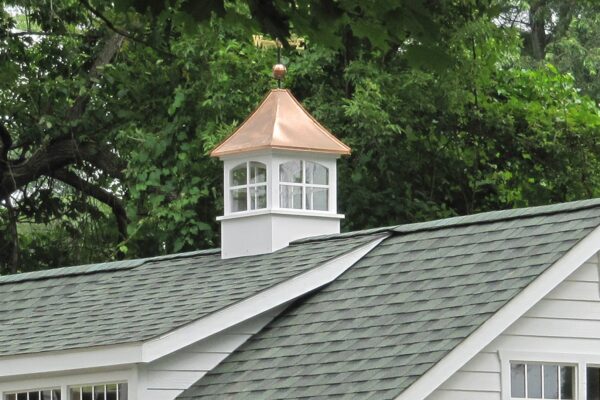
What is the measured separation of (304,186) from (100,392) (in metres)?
3.88

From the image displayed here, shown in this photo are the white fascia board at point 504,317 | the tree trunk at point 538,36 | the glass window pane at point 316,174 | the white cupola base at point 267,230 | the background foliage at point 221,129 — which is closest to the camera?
the white fascia board at point 504,317

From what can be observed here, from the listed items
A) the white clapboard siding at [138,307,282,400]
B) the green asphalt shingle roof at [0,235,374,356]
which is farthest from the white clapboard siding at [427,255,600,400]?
the white clapboard siding at [138,307,282,400]

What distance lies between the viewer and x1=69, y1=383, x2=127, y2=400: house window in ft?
61.6

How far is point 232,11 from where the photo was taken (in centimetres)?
957

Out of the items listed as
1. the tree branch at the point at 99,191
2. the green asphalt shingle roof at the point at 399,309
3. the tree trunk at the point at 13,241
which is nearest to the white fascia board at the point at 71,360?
the green asphalt shingle roof at the point at 399,309

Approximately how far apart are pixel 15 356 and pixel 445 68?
35.8ft

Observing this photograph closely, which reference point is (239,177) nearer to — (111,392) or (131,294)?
(131,294)

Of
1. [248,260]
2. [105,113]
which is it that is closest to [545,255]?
[248,260]

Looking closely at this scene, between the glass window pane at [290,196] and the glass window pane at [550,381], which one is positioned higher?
the glass window pane at [290,196]

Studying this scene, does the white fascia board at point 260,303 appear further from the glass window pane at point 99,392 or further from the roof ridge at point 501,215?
the glass window pane at point 99,392

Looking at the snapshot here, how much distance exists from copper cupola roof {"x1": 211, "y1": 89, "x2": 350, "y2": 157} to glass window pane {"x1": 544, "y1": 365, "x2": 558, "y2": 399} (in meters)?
5.19

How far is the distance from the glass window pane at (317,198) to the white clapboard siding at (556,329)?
5046mm

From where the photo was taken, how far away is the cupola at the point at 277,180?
21.4 metres

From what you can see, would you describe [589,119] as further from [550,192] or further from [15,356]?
[15,356]
